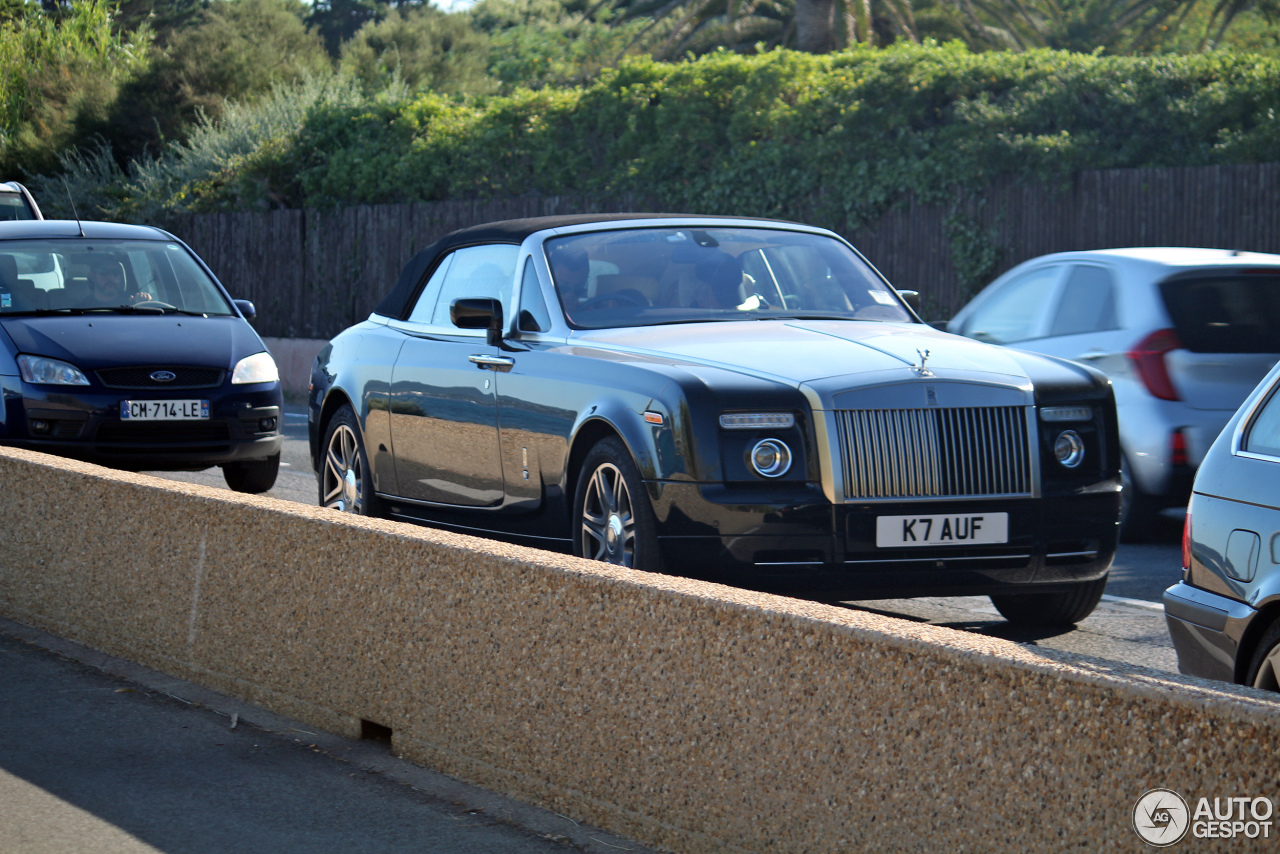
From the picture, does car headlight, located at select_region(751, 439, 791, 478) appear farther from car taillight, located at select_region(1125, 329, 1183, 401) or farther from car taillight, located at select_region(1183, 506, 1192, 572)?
car taillight, located at select_region(1125, 329, 1183, 401)

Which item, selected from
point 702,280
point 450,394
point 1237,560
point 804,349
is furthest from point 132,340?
point 1237,560

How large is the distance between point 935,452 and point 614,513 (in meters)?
1.28

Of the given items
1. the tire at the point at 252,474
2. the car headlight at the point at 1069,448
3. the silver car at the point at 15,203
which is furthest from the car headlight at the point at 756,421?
the silver car at the point at 15,203

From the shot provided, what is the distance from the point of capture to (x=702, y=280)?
7.62 m

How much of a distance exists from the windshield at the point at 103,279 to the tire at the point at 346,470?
2.79m

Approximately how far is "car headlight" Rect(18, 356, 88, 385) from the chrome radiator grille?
19.8 feet

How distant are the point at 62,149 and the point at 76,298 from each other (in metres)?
29.8

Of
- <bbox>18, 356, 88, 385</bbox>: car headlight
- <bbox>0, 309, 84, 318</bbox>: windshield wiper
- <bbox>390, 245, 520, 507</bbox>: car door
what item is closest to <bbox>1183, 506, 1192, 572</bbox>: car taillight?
<bbox>390, 245, 520, 507</bbox>: car door

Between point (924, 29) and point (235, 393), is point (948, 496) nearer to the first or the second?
point (235, 393)

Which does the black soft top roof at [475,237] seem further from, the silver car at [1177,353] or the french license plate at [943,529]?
the silver car at [1177,353]

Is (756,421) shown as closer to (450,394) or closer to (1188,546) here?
(1188,546)

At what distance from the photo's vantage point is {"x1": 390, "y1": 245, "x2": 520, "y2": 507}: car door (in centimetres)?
762

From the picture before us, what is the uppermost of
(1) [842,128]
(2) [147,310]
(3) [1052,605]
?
(1) [842,128]

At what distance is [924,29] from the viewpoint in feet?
120
